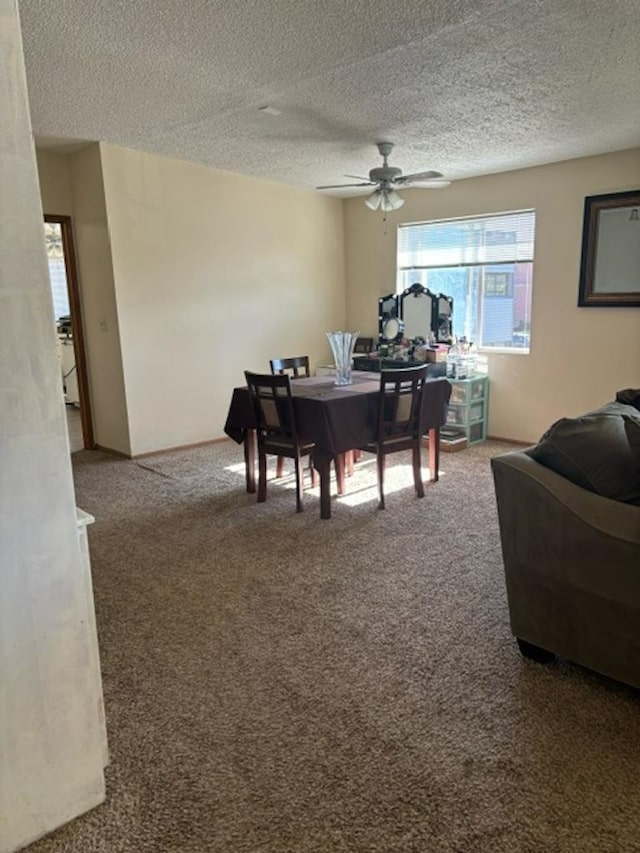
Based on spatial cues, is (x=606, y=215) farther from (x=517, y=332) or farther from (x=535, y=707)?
(x=535, y=707)

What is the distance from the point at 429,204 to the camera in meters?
5.90

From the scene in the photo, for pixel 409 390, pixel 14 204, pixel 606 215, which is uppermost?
pixel 606 215

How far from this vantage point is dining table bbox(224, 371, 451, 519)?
3.60 m

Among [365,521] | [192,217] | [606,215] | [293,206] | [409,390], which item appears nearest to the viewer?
[365,521]

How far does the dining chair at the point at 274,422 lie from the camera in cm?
371

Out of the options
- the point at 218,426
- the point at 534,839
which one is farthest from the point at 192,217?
the point at 534,839

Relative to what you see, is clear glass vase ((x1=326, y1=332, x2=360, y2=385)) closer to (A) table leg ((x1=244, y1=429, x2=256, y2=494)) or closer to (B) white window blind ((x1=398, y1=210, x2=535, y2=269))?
(A) table leg ((x1=244, y1=429, x2=256, y2=494))

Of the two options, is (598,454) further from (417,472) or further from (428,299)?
(428,299)

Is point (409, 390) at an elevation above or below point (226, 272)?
below

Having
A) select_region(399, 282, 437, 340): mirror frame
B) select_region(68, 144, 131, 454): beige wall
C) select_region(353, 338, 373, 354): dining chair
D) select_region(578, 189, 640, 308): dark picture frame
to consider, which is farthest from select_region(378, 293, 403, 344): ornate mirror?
select_region(68, 144, 131, 454): beige wall

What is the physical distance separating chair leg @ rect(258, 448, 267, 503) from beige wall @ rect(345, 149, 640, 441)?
2764mm

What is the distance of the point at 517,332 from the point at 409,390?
2179 mm

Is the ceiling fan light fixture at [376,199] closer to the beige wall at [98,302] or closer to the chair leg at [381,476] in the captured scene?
the chair leg at [381,476]

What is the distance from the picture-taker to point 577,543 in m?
1.92
